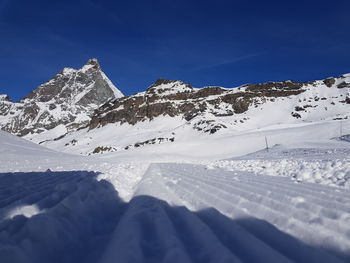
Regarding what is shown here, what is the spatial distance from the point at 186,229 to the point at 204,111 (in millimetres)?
85097

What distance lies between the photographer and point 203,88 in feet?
348

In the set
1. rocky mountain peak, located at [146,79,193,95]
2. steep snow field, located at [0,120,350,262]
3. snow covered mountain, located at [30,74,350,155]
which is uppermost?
rocky mountain peak, located at [146,79,193,95]

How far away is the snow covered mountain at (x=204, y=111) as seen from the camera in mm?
73625

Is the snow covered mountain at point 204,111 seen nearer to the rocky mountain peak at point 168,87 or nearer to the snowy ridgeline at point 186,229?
the rocky mountain peak at point 168,87

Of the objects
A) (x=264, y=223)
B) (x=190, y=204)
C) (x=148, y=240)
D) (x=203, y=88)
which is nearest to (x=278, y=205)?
(x=264, y=223)

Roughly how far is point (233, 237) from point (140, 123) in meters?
88.7

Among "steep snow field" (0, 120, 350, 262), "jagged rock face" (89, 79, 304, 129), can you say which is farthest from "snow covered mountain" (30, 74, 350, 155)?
"steep snow field" (0, 120, 350, 262)

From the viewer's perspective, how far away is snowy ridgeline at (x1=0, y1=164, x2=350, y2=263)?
2.68 m

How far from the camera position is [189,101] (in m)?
96.8

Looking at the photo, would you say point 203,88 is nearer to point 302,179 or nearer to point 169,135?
point 169,135

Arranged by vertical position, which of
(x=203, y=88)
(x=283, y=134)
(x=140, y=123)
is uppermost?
(x=203, y=88)

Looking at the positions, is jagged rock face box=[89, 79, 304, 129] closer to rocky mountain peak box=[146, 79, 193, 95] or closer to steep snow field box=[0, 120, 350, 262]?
rocky mountain peak box=[146, 79, 193, 95]

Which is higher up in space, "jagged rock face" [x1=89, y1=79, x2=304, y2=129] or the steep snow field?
"jagged rock face" [x1=89, y1=79, x2=304, y2=129]

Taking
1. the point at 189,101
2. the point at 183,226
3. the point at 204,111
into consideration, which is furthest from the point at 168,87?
the point at 183,226
